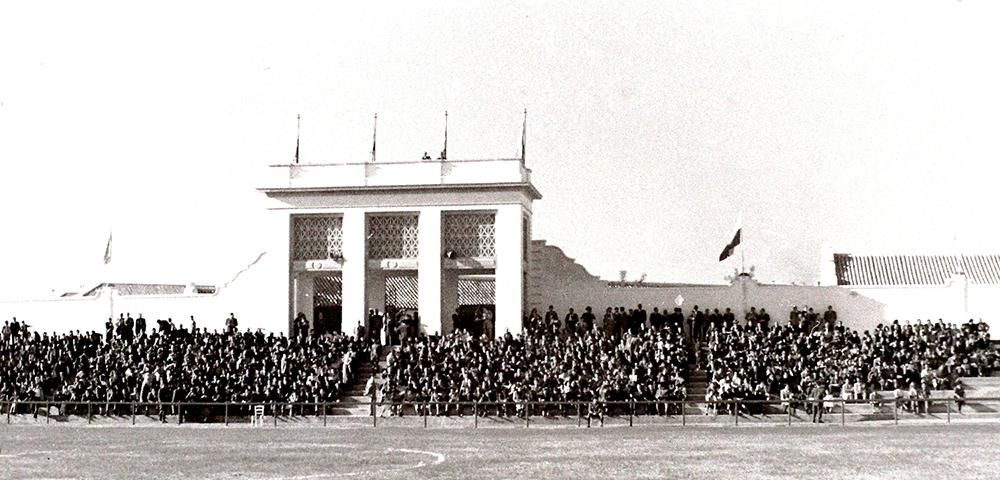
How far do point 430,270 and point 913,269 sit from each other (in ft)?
103

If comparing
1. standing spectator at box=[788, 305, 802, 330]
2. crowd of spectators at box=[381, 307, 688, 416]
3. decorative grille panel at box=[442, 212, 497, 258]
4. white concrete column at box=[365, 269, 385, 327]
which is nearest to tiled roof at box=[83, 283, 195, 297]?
white concrete column at box=[365, 269, 385, 327]

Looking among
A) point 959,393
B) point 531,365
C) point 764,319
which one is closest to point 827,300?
point 764,319

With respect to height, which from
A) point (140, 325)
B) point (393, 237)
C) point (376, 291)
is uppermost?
point (393, 237)

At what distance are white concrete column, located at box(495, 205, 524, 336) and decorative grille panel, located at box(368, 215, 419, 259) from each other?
136 inches

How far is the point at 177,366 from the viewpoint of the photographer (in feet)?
151

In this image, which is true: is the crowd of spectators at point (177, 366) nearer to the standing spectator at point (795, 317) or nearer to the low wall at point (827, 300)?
the low wall at point (827, 300)

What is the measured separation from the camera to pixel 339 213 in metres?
54.6

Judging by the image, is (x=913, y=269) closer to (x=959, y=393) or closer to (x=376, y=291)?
(x=376, y=291)

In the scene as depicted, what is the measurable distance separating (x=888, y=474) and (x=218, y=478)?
35.7ft

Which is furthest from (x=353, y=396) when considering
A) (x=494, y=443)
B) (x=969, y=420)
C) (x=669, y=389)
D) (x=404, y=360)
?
(x=969, y=420)

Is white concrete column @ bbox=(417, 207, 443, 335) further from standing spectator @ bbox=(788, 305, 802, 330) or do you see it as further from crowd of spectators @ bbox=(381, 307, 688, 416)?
standing spectator @ bbox=(788, 305, 802, 330)

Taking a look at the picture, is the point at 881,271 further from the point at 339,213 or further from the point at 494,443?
the point at 494,443

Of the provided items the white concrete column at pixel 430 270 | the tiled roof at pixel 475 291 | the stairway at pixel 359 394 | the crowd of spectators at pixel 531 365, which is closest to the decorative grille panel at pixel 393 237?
the white concrete column at pixel 430 270

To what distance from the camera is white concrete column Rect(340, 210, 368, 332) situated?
2094 inches
